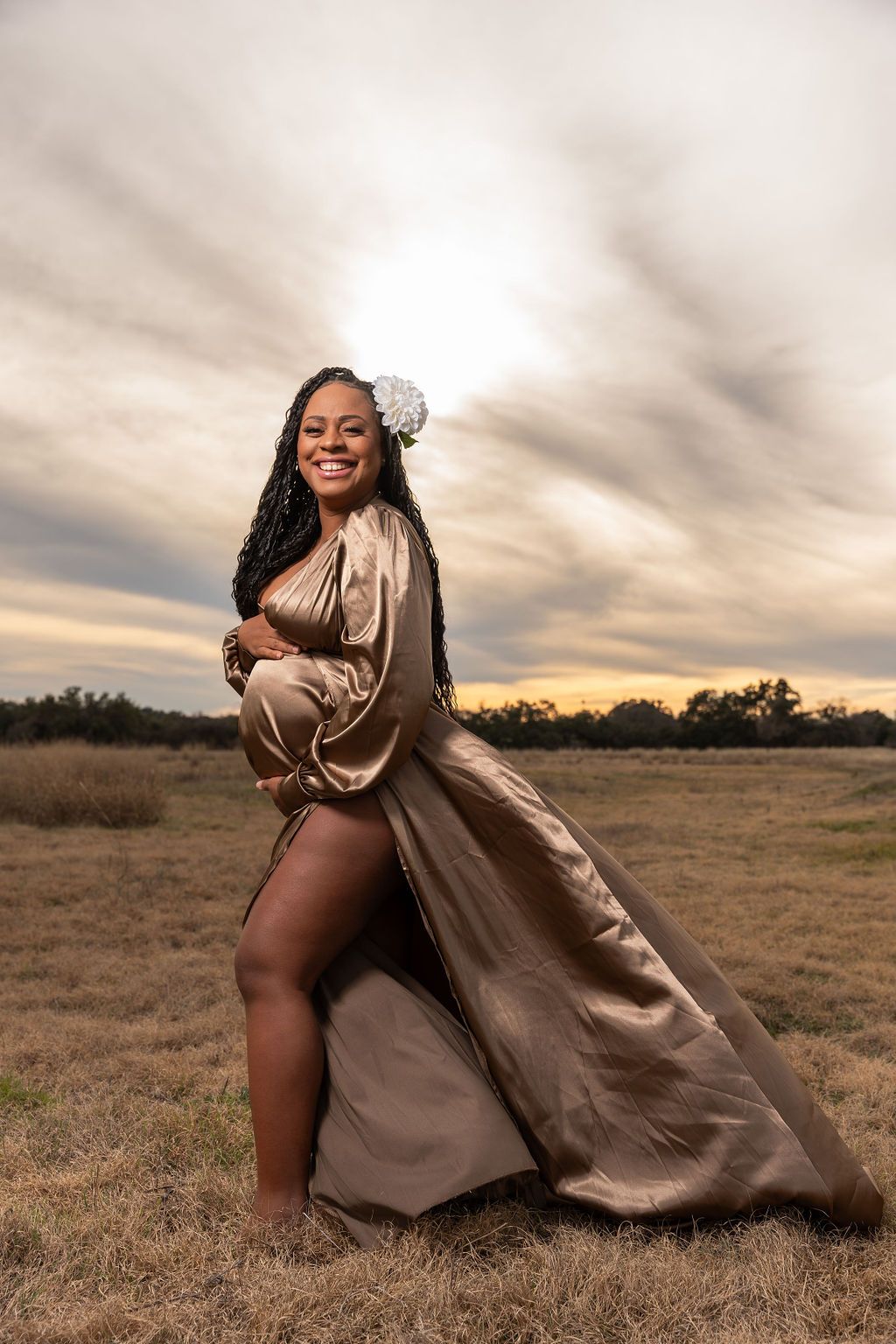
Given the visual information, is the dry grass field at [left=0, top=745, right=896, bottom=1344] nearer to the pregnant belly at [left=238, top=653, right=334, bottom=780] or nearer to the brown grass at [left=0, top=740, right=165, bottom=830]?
the pregnant belly at [left=238, top=653, right=334, bottom=780]

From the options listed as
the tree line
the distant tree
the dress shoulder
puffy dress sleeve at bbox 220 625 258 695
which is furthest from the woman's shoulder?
the distant tree

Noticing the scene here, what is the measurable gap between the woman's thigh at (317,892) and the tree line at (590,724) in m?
22.3

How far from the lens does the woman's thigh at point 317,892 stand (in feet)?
9.04

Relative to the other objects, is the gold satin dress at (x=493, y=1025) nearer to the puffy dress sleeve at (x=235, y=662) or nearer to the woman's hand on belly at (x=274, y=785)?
the woman's hand on belly at (x=274, y=785)

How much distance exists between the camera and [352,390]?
3.13 m

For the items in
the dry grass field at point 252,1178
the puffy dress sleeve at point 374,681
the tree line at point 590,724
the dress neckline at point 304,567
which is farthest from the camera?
the tree line at point 590,724

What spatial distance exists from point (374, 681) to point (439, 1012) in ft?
3.20

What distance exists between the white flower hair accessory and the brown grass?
11.6 m

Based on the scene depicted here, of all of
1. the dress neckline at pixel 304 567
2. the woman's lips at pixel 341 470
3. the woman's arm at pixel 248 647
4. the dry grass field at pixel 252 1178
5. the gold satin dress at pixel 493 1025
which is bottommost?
the dry grass field at pixel 252 1178

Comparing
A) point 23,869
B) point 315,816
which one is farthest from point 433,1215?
point 23,869

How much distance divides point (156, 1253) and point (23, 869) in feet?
26.4

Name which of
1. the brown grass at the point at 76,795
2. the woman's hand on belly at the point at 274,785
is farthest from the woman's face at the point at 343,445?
the brown grass at the point at 76,795

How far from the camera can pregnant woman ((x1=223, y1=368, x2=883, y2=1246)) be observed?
2.71 metres

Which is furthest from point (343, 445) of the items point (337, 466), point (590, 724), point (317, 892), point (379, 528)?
point (590, 724)
